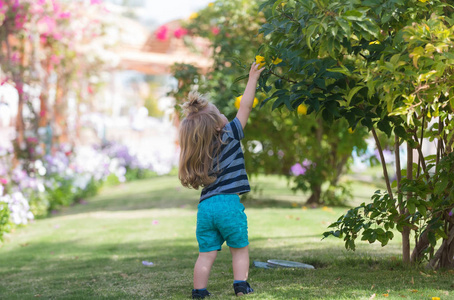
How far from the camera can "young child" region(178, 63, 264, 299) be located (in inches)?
122

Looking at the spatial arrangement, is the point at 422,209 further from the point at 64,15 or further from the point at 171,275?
the point at 64,15

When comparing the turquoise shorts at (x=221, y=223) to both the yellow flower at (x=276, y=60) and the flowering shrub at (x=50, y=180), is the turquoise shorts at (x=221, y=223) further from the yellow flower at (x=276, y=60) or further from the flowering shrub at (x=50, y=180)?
the flowering shrub at (x=50, y=180)

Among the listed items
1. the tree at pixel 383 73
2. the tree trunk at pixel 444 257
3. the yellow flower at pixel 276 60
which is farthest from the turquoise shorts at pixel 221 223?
the tree trunk at pixel 444 257

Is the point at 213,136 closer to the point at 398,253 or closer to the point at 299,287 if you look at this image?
the point at 299,287

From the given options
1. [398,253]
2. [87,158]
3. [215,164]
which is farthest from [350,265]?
[87,158]

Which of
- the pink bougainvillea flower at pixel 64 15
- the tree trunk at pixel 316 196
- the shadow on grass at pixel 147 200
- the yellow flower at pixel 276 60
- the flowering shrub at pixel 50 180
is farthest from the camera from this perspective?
the pink bougainvillea flower at pixel 64 15

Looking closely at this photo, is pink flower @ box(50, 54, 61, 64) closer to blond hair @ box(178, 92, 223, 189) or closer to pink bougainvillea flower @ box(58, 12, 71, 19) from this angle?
pink bougainvillea flower @ box(58, 12, 71, 19)

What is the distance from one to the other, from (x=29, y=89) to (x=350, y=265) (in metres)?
7.50

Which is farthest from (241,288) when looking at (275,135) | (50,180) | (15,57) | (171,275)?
(15,57)

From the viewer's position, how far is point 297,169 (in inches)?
317

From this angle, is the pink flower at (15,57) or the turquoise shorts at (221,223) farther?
the pink flower at (15,57)

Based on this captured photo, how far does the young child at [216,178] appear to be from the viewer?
3.10 metres

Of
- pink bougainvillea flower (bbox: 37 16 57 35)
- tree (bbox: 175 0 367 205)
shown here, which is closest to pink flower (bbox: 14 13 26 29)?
pink bougainvillea flower (bbox: 37 16 57 35)

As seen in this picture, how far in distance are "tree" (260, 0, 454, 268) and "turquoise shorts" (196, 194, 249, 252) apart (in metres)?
0.63
